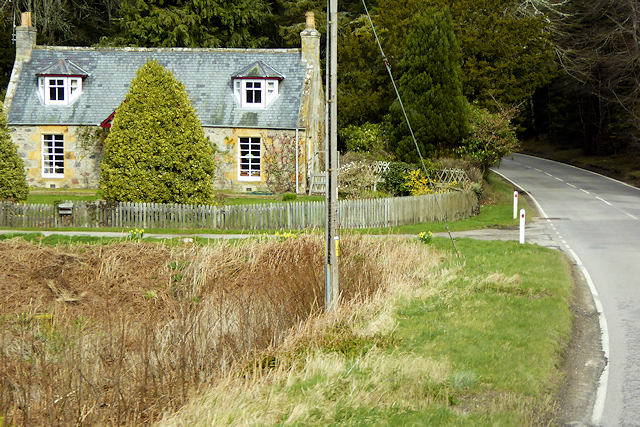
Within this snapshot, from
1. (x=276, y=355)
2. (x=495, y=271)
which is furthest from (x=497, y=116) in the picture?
(x=276, y=355)

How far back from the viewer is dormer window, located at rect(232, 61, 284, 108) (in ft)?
112

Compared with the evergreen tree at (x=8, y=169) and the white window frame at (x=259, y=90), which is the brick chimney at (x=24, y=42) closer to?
the white window frame at (x=259, y=90)

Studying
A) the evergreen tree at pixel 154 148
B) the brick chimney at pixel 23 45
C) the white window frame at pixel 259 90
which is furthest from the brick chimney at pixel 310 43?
the brick chimney at pixel 23 45

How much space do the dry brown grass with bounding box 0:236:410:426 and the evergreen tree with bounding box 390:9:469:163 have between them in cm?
1728

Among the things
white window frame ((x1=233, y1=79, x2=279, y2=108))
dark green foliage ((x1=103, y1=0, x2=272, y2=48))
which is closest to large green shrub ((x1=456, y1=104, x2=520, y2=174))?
white window frame ((x1=233, y1=79, x2=279, y2=108))

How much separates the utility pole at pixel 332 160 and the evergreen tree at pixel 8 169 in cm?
1704

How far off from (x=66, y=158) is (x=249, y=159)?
359 inches

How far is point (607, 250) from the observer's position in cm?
2005

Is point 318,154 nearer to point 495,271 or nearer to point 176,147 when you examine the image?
point 176,147

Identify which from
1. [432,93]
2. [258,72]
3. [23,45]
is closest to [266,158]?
[258,72]

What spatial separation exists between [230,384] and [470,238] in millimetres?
14472

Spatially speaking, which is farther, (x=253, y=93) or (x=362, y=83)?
(x=362, y=83)

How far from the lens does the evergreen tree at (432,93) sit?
33312mm

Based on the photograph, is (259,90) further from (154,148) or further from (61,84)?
(154,148)
